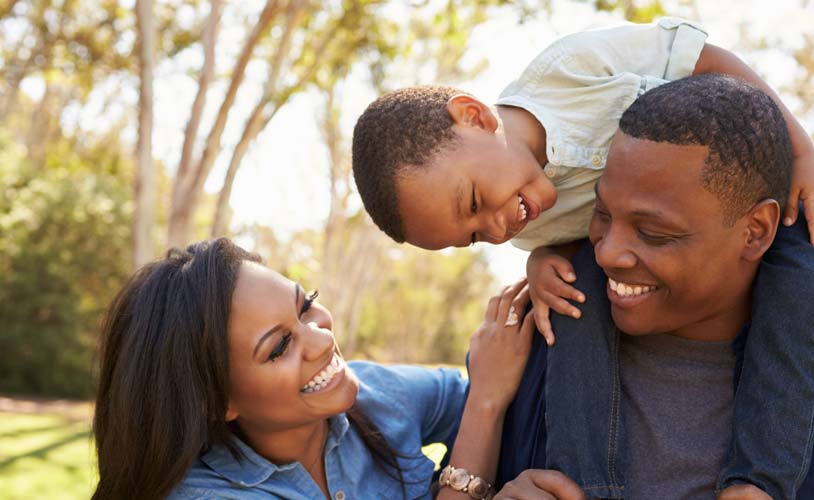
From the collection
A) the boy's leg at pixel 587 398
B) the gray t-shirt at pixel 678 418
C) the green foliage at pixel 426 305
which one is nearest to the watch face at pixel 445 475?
the boy's leg at pixel 587 398

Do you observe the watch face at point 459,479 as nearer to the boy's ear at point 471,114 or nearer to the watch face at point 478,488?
the watch face at point 478,488

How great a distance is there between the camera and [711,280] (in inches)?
90.7

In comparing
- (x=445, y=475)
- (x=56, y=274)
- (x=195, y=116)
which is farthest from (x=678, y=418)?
(x=56, y=274)

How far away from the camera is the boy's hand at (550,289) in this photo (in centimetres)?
270

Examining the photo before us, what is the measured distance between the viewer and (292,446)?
293 centimetres

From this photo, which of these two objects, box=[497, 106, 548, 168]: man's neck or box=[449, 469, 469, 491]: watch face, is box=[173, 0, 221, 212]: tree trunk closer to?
box=[497, 106, 548, 168]: man's neck

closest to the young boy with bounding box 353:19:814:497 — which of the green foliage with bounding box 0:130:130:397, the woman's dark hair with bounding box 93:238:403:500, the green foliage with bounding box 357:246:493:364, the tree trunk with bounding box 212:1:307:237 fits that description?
the woman's dark hair with bounding box 93:238:403:500

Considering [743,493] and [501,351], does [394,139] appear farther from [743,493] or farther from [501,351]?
[743,493]

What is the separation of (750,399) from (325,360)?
126 centimetres

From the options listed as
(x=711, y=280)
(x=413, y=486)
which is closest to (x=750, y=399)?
(x=711, y=280)

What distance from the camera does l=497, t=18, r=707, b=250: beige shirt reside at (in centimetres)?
283

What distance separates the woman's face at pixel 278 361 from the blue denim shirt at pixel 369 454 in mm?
172

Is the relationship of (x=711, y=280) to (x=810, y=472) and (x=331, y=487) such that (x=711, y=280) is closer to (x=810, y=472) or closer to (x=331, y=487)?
(x=810, y=472)

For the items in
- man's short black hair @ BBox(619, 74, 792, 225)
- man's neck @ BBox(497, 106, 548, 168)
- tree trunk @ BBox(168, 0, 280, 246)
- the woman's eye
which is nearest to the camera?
man's short black hair @ BBox(619, 74, 792, 225)
